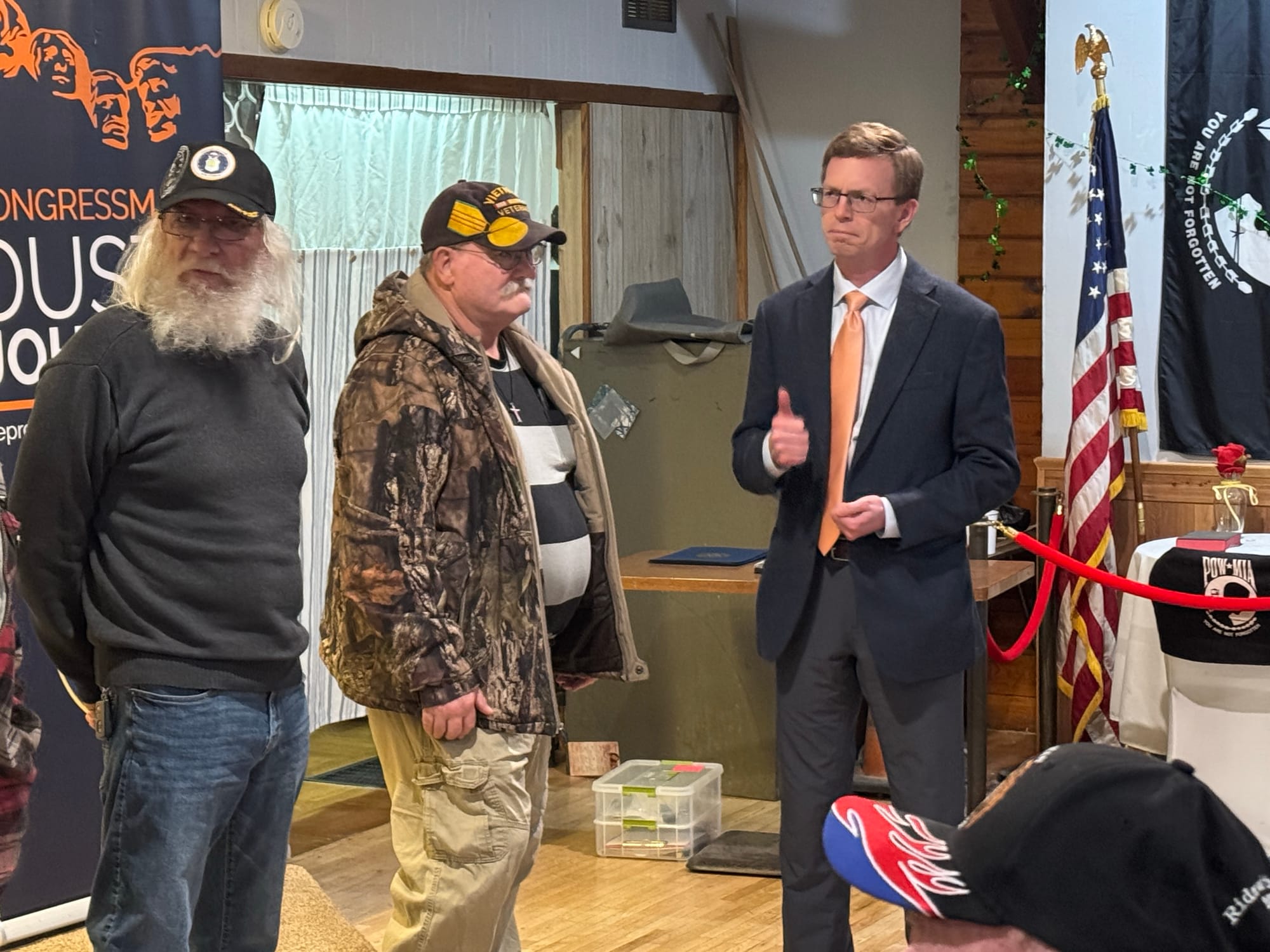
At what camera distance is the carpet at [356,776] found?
531cm

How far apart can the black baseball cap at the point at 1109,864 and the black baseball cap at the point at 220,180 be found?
1.57 meters

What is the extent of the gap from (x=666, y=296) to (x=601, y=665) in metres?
2.79

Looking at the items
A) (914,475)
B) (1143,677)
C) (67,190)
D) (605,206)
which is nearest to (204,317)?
(914,475)

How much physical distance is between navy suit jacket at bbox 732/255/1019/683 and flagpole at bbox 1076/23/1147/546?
7.58 ft

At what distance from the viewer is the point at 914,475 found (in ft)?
9.50

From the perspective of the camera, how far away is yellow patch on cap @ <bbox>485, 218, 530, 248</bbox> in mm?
2777

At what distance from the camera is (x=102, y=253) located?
3.74 meters

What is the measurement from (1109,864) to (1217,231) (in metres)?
4.45

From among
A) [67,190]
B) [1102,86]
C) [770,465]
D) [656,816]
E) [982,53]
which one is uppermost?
[982,53]

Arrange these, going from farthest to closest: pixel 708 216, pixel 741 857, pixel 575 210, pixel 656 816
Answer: pixel 708 216 → pixel 575 210 → pixel 656 816 → pixel 741 857

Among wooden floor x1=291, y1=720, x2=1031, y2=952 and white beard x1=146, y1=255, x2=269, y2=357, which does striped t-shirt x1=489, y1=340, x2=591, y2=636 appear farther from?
wooden floor x1=291, y1=720, x2=1031, y2=952

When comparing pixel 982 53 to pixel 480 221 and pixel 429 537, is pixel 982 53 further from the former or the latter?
pixel 429 537

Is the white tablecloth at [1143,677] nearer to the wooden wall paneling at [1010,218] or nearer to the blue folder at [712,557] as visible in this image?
the blue folder at [712,557]

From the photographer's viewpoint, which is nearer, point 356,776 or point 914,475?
point 914,475
